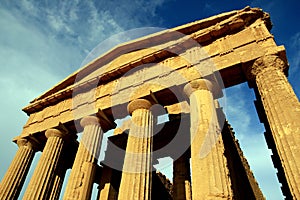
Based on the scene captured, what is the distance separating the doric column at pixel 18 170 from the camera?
12.7 metres

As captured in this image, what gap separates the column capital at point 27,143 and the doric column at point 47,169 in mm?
1781

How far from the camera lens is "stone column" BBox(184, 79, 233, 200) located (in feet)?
23.4

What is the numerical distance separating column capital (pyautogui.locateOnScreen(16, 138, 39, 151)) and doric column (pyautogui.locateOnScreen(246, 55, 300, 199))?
489 inches

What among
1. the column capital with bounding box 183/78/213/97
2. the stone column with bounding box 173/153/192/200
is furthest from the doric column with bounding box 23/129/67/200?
the column capital with bounding box 183/78/213/97

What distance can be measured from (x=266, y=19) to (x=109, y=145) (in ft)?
39.7

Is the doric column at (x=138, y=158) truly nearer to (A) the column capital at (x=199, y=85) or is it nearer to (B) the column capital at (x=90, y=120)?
(A) the column capital at (x=199, y=85)

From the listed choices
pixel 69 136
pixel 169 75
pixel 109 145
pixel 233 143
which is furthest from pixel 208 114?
pixel 109 145

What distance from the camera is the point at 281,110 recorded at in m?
7.68

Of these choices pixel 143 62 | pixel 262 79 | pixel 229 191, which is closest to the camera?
pixel 229 191

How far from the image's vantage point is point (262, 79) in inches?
353

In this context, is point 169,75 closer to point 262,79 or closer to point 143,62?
point 143,62

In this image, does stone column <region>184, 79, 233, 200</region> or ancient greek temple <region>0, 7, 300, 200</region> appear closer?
stone column <region>184, 79, 233, 200</region>

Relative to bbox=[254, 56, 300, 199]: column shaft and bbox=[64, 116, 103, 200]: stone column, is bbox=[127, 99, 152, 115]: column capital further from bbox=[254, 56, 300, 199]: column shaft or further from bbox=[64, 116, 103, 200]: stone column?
bbox=[254, 56, 300, 199]: column shaft

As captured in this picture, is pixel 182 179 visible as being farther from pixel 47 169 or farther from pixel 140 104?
pixel 47 169
